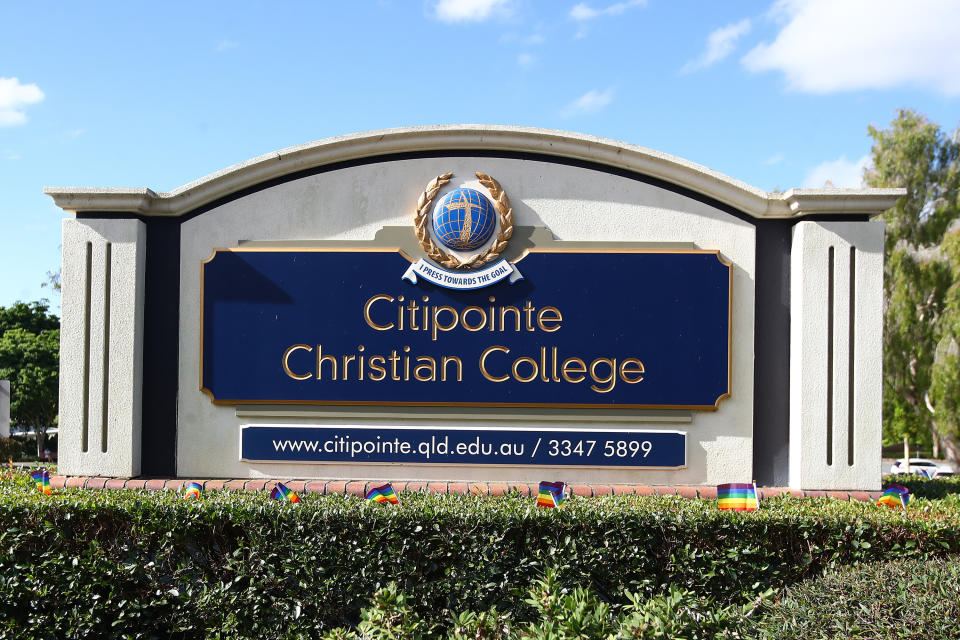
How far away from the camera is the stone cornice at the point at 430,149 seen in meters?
7.79

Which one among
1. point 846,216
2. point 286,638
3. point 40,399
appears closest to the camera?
point 286,638

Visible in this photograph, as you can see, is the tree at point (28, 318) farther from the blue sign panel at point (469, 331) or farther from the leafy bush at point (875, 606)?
the leafy bush at point (875, 606)

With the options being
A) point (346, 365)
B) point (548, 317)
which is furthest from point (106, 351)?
point (548, 317)

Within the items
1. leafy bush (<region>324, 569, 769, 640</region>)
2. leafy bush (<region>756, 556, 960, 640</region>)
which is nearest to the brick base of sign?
leafy bush (<region>324, 569, 769, 640</region>)

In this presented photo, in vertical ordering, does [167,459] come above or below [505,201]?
below

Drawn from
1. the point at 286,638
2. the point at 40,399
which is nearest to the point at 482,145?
the point at 286,638

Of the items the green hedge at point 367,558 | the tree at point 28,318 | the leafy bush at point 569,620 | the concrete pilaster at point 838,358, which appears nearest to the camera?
the leafy bush at point 569,620

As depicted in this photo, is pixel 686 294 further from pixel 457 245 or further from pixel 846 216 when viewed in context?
pixel 457 245

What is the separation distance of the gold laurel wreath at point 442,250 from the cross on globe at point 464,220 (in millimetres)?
103

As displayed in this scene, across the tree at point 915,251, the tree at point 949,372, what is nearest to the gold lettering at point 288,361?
the tree at point 949,372

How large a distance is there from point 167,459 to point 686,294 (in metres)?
6.15

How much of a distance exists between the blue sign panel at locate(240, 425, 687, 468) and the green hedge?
2402mm

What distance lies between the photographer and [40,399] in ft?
88.2

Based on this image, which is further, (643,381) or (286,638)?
(643,381)
